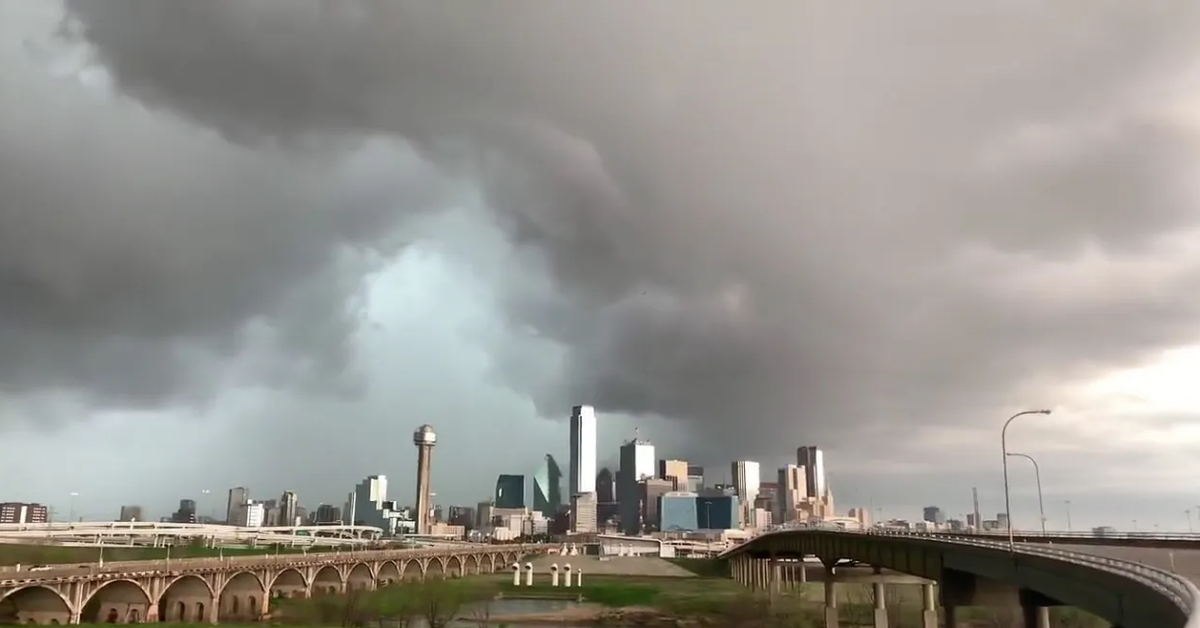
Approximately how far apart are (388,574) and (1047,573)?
496 ft

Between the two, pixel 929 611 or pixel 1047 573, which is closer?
pixel 1047 573

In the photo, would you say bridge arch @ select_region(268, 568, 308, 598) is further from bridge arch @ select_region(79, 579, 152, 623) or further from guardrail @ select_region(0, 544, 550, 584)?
bridge arch @ select_region(79, 579, 152, 623)

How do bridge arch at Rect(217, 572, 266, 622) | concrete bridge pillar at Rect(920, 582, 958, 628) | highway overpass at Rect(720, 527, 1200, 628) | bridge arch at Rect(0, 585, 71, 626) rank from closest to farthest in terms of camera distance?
highway overpass at Rect(720, 527, 1200, 628) < concrete bridge pillar at Rect(920, 582, 958, 628) < bridge arch at Rect(0, 585, 71, 626) < bridge arch at Rect(217, 572, 266, 622)

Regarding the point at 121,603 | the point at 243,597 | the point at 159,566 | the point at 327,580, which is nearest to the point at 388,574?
the point at 327,580

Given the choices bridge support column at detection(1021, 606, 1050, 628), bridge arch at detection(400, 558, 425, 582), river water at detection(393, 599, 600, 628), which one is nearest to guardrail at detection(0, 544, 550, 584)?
bridge arch at detection(400, 558, 425, 582)

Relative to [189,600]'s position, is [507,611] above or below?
below

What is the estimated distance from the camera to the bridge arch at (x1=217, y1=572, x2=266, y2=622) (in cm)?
12688

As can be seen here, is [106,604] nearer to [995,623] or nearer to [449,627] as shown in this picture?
[449,627]

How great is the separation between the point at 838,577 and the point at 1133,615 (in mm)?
126362

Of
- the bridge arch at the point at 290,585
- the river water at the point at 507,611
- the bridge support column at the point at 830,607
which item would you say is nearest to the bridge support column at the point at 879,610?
the bridge support column at the point at 830,607

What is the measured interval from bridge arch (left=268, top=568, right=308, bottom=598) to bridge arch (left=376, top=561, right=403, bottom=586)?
22479 millimetres

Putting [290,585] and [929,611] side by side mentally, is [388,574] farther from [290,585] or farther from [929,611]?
[929,611]

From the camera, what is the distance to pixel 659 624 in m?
130

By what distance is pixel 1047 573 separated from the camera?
171 ft
